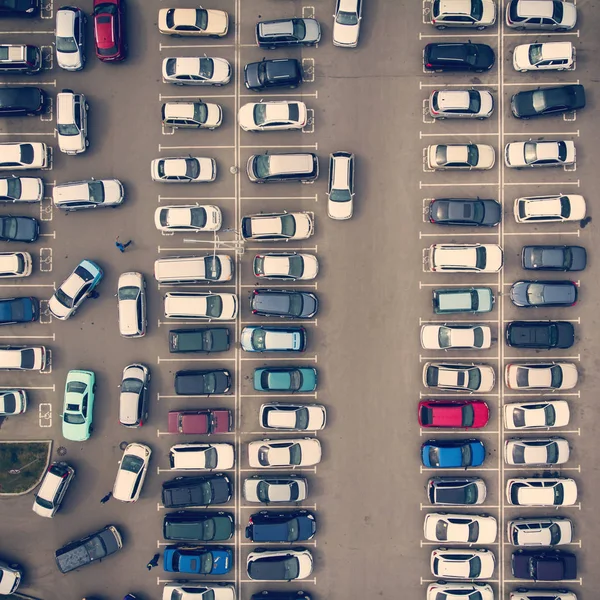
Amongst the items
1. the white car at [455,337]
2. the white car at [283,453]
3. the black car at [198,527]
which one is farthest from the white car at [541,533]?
the black car at [198,527]

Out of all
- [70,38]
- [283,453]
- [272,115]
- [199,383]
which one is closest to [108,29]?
[70,38]

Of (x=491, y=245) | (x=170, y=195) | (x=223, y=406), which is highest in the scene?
(x=170, y=195)

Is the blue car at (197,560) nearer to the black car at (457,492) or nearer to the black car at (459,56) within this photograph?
the black car at (457,492)

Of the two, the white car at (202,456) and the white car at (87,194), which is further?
the white car at (202,456)

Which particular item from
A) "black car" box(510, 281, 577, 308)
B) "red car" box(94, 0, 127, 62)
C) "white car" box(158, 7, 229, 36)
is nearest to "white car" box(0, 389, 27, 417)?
"red car" box(94, 0, 127, 62)

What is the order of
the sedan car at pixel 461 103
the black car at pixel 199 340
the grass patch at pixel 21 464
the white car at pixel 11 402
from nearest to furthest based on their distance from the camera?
the sedan car at pixel 461 103 < the black car at pixel 199 340 < the white car at pixel 11 402 < the grass patch at pixel 21 464

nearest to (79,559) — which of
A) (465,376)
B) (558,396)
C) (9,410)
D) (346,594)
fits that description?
(9,410)

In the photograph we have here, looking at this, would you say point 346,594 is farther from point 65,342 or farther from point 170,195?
point 170,195
